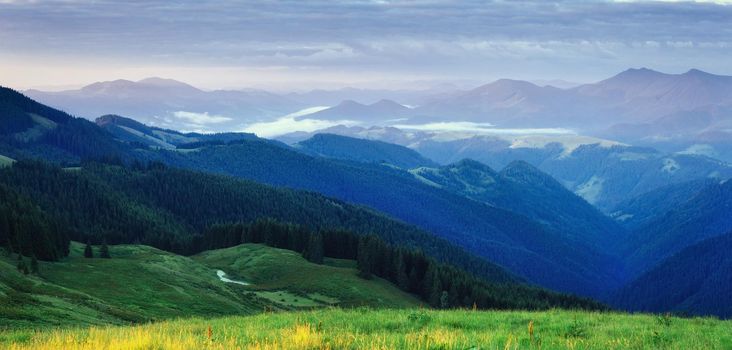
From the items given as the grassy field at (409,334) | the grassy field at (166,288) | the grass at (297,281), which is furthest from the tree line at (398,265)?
the grassy field at (409,334)

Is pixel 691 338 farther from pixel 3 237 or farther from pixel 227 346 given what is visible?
pixel 3 237

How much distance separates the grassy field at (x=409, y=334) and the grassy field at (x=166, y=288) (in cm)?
1728

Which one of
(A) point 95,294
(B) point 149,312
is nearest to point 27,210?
(A) point 95,294

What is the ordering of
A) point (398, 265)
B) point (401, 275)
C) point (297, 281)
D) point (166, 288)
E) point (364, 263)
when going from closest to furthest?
point (166, 288) < point (297, 281) < point (364, 263) < point (401, 275) < point (398, 265)

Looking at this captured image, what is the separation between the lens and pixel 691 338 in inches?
1042

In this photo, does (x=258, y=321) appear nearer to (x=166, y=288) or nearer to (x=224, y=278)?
(x=166, y=288)

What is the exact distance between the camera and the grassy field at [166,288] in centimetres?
5147

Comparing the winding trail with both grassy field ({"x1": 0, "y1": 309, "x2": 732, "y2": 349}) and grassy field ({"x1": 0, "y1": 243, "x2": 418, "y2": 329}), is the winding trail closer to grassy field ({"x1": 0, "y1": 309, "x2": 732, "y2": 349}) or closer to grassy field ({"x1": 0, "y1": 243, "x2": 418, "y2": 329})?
grassy field ({"x1": 0, "y1": 243, "x2": 418, "y2": 329})

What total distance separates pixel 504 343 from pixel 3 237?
310 feet

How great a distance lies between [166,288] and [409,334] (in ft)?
213

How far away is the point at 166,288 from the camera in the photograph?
85.2 m

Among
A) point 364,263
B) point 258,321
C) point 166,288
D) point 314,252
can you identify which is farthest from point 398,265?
point 258,321

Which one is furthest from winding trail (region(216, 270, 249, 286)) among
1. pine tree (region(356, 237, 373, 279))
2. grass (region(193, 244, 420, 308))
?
pine tree (region(356, 237, 373, 279))

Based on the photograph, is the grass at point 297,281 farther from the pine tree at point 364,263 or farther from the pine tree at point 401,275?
the pine tree at point 401,275
